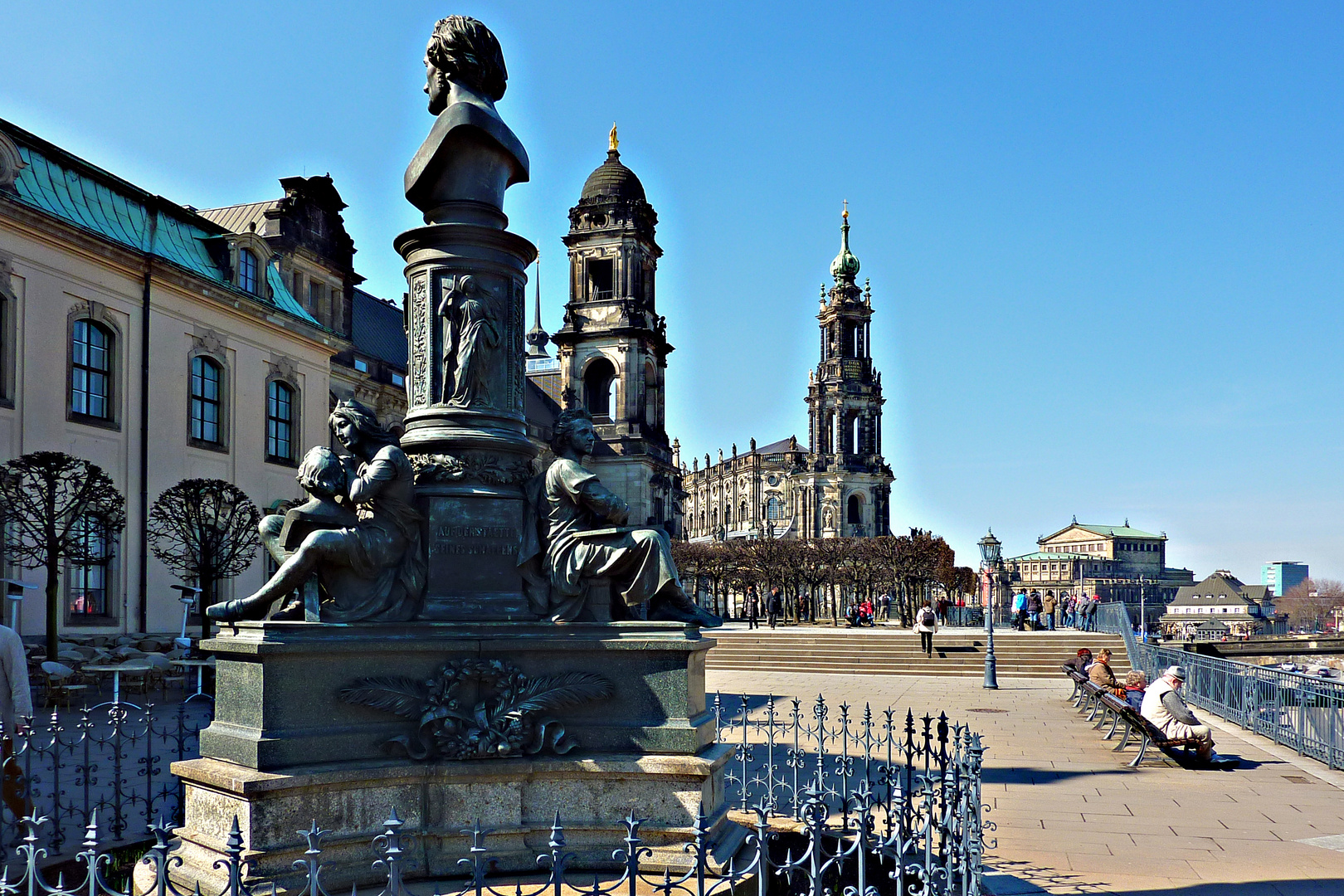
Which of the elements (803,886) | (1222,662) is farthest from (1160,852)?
(1222,662)

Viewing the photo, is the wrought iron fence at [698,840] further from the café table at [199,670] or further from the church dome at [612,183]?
the church dome at [612,183]

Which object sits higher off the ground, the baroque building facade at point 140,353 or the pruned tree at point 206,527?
the baroque building facade at point 140,353

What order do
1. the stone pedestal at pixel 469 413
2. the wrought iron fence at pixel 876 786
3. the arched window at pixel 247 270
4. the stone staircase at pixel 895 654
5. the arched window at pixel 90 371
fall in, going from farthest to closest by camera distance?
the arched window at pixel 247 270, the stone staircase at pixel 895 654, the arched window at pixel 90 371, the stone pedestal at pixel 469 413, the wrought iron fence at pixel 876 786

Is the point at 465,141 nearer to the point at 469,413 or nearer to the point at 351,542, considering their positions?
the point at 469,413

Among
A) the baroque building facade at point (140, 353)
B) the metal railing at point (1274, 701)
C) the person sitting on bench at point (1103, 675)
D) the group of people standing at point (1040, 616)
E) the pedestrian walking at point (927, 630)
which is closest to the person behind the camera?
the metal railing at point (1274, 701)

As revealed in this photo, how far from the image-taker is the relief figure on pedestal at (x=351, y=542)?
6.40m

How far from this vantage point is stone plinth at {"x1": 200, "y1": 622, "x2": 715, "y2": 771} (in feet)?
20.0

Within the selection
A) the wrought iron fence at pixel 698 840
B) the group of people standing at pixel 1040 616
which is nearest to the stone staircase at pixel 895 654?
the group of people standing at pixel 1040 616

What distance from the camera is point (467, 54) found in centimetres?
771

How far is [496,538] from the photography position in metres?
6.98

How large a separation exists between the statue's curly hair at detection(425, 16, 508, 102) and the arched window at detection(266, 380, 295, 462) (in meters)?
24.2

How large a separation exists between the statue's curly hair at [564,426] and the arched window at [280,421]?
24.8m

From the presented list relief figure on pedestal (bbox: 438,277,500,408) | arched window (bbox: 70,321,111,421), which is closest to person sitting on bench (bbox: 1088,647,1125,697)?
relief figure on pedestal (bbox: 438,277,500,408)

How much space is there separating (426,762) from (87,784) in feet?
9.77
